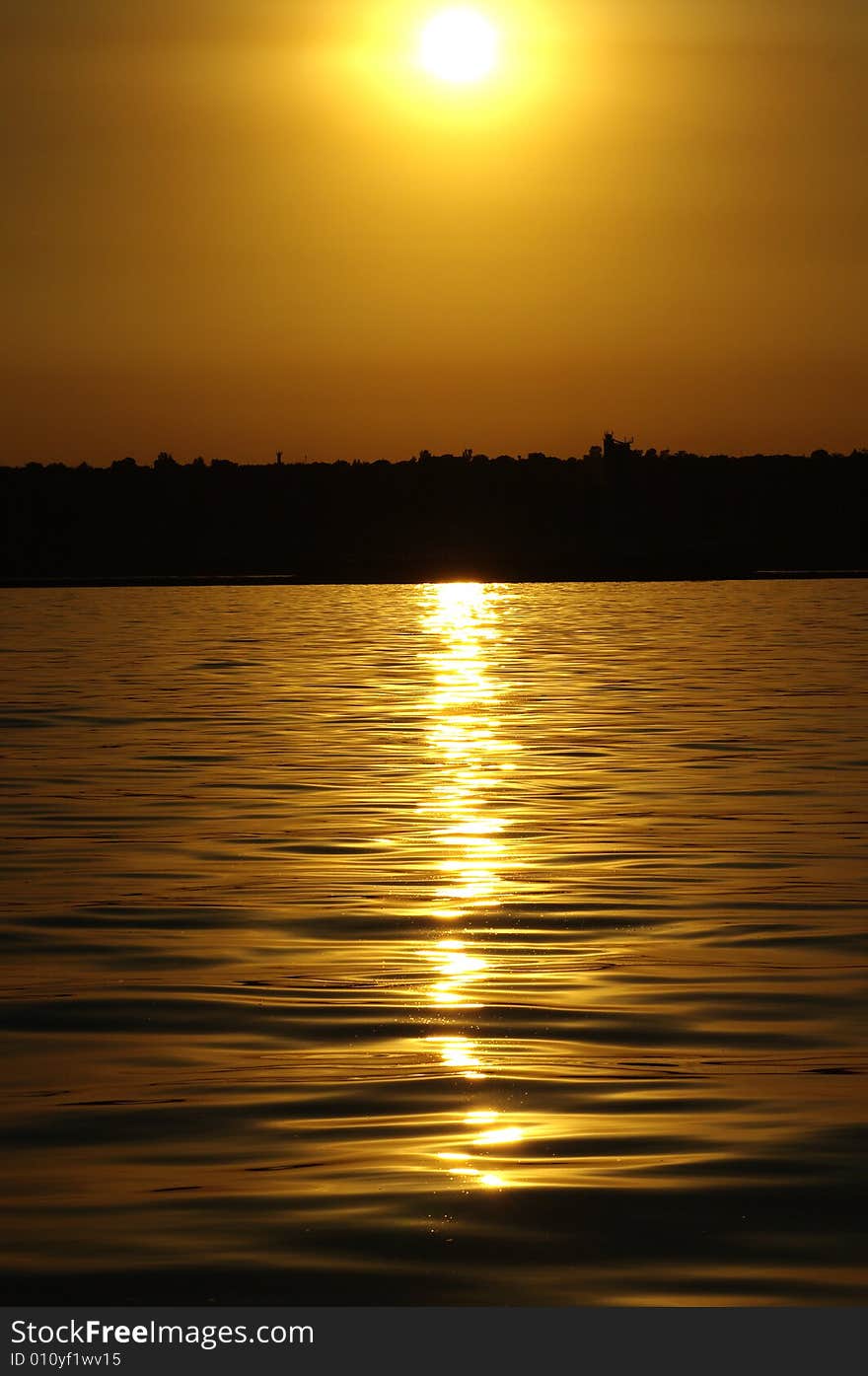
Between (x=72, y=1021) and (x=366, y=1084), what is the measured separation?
2.08 m

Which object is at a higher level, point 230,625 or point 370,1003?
point 370,1003

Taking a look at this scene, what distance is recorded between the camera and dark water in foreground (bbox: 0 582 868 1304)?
27.5 ft

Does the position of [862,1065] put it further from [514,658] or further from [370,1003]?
[514,658]

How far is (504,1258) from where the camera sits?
322 inches

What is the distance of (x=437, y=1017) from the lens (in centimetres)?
1216

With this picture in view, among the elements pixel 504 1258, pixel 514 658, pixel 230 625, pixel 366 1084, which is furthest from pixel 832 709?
pixel 230 625

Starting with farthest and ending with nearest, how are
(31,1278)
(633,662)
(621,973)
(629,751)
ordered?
(633,662), (629,751), (621,973), (31,1278)

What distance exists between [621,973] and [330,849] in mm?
5934

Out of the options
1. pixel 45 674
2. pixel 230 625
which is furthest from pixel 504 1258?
pixel 230 625

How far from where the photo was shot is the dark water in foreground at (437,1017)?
8.37m

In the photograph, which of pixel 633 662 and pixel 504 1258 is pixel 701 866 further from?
pixel 633 662

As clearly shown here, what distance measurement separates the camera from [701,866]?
17641mm

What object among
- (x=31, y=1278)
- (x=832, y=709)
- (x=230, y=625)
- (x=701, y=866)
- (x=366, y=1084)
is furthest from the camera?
(x=230, y=625)

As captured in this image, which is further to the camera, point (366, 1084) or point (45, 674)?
point (45, 674)
